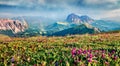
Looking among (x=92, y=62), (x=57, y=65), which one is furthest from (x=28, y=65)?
(x=92, y=62)

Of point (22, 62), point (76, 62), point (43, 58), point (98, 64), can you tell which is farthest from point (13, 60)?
point (98, 64)

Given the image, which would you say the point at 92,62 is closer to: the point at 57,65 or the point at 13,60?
the point at 57,65

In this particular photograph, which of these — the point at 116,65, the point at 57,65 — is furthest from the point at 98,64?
the point at 57,65

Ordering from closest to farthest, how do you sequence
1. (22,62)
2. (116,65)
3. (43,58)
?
(116,65) < (22,62) < (43,58)

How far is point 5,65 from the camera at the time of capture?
1228 centimetres

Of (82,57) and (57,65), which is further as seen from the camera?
(82,57)

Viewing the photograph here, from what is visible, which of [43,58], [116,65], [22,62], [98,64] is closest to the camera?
[116,65]

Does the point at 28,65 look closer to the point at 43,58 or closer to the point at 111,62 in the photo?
the point at 43,58

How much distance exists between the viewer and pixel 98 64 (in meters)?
12.2

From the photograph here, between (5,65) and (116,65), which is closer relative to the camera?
(116,65)

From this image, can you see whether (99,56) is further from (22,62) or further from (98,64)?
(22,62)

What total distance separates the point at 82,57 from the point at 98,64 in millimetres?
1718

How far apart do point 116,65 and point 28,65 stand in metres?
4.67

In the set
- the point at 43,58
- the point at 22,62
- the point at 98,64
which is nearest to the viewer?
the point at 98,64
